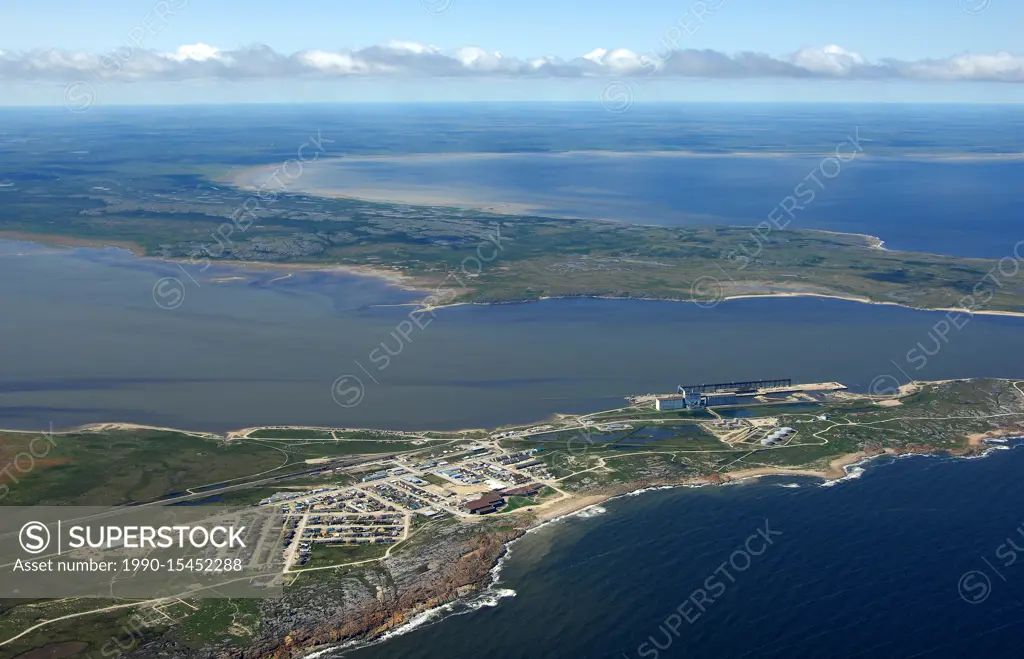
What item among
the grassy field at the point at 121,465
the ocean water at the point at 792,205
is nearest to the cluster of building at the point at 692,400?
the grassy field at the point at 121,465

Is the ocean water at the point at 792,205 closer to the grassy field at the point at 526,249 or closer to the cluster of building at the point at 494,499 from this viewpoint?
the grassy field at the point at 526,249

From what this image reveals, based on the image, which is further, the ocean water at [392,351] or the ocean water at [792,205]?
the ocean water at [792,205]

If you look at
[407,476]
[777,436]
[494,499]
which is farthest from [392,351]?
[777,436]

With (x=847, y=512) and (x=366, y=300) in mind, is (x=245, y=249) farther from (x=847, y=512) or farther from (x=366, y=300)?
(x=847, y=512)

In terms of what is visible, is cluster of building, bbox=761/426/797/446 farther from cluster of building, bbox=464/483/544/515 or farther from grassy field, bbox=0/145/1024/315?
grassy field, bbox=0/145/1024/315

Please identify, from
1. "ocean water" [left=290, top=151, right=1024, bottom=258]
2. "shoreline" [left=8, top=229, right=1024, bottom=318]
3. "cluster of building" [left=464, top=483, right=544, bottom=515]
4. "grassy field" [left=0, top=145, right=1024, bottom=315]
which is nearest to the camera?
"cluster of building" [left=464, top=483, right=544, bottom=515]

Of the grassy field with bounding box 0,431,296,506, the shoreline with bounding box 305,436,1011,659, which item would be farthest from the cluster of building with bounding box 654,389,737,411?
the grassy field with bounding box 0,431,296,506
